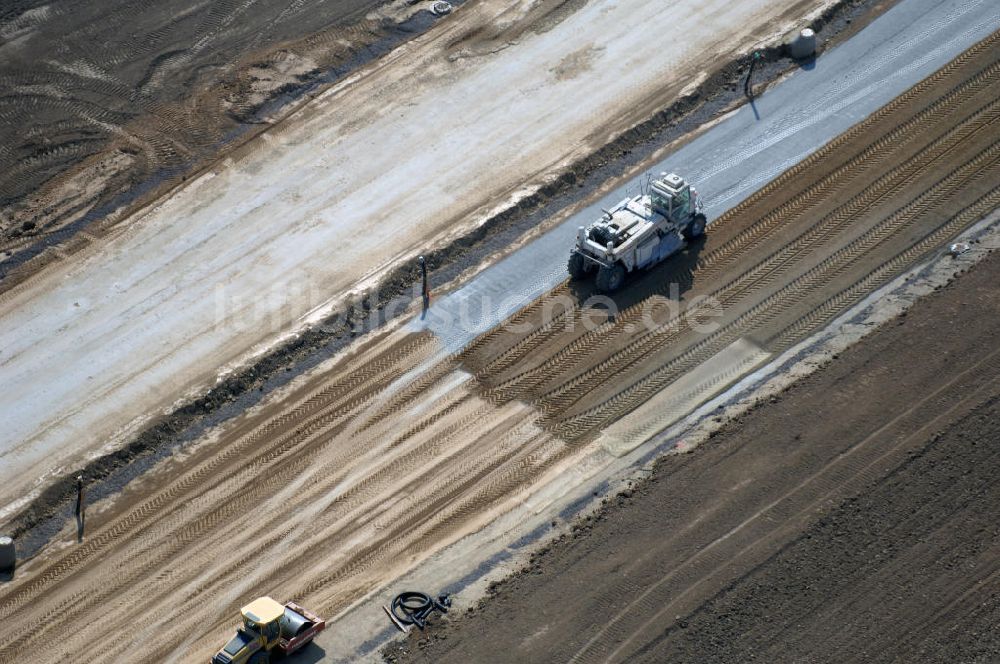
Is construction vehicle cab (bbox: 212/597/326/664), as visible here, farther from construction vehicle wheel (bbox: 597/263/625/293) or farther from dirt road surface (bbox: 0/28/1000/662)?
construction vehicle wheel (bbox: 597/263/625/293)

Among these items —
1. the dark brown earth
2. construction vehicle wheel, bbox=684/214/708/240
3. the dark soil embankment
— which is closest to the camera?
the dark brown earth

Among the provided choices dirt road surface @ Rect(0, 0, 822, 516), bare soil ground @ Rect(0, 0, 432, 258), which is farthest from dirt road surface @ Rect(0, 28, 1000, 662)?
bare soil ground @ Rect(0, 0, 432, 258)

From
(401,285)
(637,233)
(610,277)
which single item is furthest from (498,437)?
(637,233)

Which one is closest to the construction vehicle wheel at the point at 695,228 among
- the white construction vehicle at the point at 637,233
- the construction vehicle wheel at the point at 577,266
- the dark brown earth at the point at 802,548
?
the white construction vehicle at the point at 637,233

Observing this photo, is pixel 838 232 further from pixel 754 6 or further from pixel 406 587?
pixel 406 587

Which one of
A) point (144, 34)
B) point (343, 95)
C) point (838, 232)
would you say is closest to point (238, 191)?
point (343, 95)

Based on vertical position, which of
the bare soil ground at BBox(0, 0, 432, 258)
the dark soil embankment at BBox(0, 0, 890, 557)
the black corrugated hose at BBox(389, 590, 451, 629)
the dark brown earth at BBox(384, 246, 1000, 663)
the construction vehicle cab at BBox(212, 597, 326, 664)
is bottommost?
the dark brown earth at BBox(384, 246, 1000, 663)

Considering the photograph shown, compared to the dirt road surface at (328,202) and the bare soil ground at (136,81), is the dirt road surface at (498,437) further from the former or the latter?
the bare soil ground at (136,81)

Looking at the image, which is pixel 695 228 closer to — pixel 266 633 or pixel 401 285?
pixel 401 285
